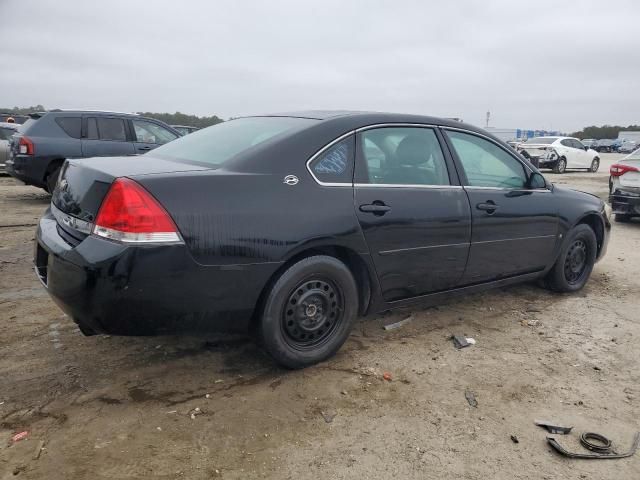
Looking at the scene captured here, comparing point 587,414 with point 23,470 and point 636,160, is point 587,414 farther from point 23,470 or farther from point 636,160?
point 636,160

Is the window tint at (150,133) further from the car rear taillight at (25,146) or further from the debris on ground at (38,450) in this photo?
the debris on ground at (38,450)

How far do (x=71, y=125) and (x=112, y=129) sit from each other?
2.14ft

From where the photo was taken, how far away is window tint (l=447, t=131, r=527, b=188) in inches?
152

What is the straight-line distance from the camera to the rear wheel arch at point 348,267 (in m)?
2.87

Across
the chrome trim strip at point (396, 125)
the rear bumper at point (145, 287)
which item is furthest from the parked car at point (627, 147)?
the rear bumper at point (145, 287)

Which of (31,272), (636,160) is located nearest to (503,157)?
(31,272)

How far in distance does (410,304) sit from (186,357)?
1557 mm

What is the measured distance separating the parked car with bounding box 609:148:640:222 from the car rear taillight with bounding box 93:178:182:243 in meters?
8.59

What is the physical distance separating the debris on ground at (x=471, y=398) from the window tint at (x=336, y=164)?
1439 mm

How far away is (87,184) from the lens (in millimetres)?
2715

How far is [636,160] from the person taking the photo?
29.4 ft

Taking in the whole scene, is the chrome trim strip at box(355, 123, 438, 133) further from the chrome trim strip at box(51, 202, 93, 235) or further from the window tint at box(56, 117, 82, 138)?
the window tint at box(56, 117, 82, 138)

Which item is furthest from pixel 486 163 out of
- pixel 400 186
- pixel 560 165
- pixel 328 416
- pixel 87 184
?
pixel 560 165

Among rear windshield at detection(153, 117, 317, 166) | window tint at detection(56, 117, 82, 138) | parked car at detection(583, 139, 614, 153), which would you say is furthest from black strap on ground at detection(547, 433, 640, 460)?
parked car at detection(583, 139, 614, 153)
